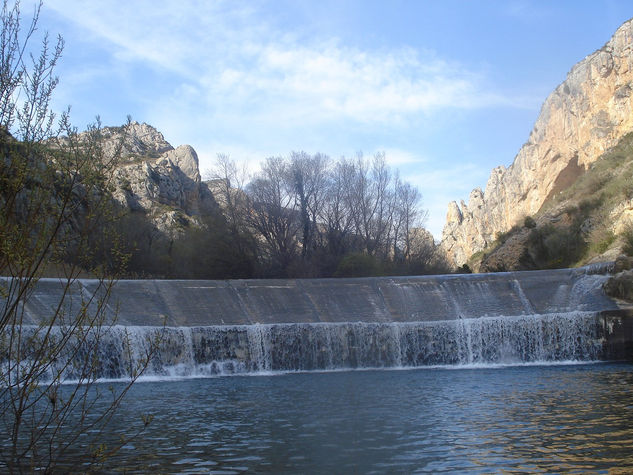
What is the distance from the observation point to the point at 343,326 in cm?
2088

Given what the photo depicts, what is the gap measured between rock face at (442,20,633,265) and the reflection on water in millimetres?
37722

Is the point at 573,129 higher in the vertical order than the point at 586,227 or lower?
higher

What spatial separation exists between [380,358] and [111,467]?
14481 millimetres

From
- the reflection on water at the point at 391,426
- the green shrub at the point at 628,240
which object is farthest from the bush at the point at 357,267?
the reflection on water at the point at 391,426

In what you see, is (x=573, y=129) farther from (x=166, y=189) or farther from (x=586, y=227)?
(x=166, y=189)

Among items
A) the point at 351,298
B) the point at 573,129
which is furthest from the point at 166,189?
the point at 351,298

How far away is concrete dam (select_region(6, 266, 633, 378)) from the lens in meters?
19.5

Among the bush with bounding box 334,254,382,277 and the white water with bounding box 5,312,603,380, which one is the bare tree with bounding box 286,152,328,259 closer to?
the bush with bounding box 334,254,382,277

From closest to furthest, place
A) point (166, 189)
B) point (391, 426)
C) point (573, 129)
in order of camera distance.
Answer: point (391, 426), point (573, 129), point (166, 189)

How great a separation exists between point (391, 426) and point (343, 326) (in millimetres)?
11268

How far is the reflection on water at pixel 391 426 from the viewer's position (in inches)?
287

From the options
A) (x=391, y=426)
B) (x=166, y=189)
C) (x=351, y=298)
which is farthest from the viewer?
(x=166, y=189)

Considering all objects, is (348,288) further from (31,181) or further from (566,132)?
(566,132)

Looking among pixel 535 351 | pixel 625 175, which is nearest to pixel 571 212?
pixel 625 175
